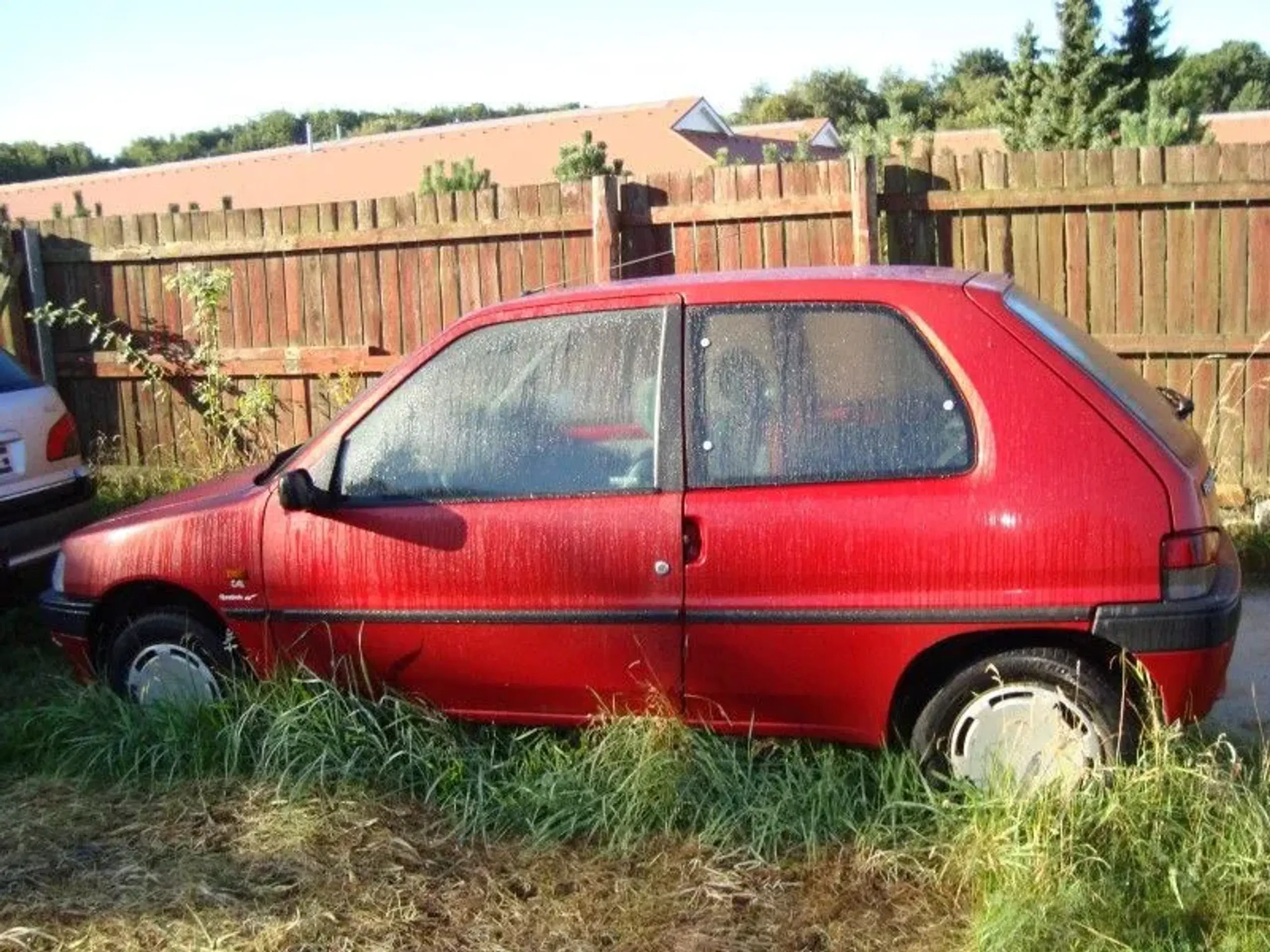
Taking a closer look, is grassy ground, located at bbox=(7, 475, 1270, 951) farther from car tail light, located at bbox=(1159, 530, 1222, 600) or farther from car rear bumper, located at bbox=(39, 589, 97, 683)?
car rear bumper, located at bbox=(39, 589, 97, 683)

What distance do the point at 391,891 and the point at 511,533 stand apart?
114 centimetres

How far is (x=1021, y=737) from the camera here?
12.9ft

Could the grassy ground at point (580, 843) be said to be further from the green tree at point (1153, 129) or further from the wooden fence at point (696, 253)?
the green tree at point (1153, 129)

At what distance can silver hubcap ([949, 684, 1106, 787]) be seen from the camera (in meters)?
3.88

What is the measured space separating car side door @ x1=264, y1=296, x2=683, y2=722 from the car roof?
73mm

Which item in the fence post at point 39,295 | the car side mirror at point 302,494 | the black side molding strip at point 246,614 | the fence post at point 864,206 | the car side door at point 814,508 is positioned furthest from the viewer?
the fence post at point 39,295

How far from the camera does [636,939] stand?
355cm

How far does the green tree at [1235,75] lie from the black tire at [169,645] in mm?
51884

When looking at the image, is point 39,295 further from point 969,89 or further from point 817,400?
point 969,89

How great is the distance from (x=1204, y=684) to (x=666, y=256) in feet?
17.4

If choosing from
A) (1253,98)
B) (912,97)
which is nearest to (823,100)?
(912,97)

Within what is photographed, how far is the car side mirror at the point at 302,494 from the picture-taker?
448cm

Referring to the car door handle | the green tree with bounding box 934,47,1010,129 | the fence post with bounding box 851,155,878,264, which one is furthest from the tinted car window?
the green tree with bounding box 934,47,1010,129

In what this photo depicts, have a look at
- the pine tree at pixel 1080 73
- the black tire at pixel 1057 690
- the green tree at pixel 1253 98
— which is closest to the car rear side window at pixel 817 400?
the black tire at pixel 1057 690
